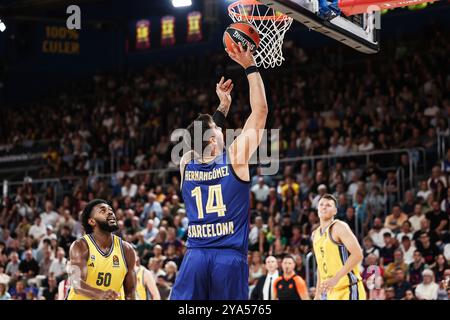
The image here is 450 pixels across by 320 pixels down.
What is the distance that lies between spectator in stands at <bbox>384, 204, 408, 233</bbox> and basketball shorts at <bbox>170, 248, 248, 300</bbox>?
27.0ft

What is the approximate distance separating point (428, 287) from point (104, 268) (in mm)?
5970

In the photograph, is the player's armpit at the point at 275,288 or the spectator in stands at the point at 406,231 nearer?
the player's armpit at the point at 275,288

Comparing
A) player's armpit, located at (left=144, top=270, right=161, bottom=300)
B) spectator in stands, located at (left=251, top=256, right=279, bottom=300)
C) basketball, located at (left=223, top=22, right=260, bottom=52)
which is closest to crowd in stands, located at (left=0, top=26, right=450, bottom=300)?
spectator in stands, located at (left=251, top=256, right=279, bottom=300)

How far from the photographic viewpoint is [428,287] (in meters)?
11.8

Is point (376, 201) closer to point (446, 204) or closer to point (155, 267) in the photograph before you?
point (446, 204)

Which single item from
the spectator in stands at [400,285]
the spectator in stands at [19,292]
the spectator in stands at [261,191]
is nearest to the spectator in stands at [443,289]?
the spectator in stands at [400,285]

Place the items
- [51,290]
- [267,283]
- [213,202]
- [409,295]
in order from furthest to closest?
[51,290]
[267,283]
[409,295]
[213,202]

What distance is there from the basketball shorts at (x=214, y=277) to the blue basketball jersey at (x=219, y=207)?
0.07 m

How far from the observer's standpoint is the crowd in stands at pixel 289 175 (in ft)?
44.1

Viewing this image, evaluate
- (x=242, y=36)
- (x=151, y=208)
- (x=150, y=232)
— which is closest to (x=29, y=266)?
(x=150, y=232)

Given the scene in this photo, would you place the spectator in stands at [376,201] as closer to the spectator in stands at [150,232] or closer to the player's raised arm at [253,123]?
the spectator in stands at [150,232]

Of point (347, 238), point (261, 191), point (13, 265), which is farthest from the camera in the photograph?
point (13, 265)

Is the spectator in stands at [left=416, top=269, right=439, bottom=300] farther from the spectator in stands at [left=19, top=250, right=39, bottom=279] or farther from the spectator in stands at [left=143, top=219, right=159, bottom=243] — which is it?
the spectator in stands at [left=19, top=250, right=39, bottom=279]
